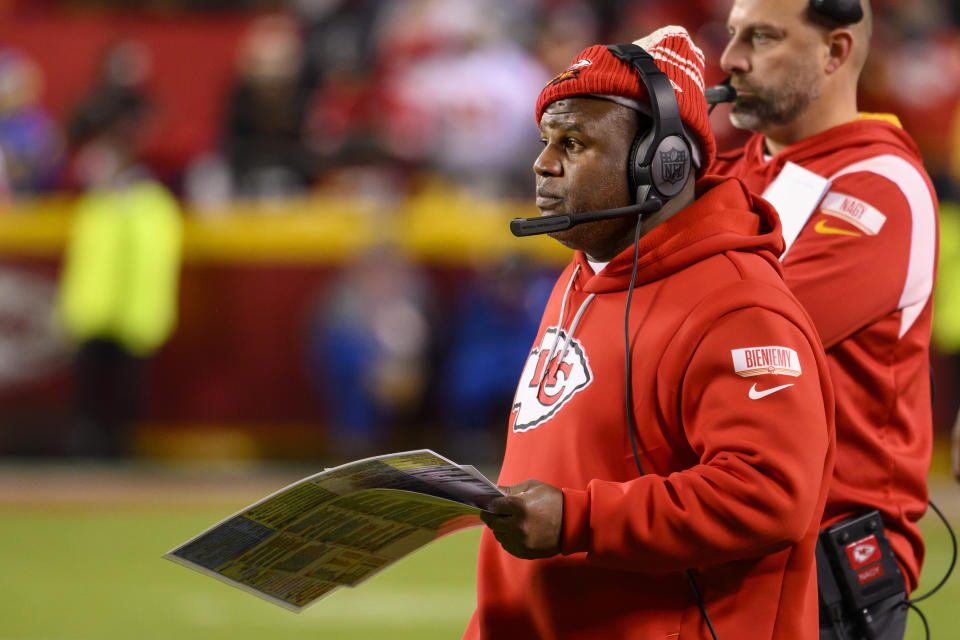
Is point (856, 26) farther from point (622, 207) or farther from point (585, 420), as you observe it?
point (585, 420)

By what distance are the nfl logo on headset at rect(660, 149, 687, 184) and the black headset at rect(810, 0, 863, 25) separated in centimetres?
77

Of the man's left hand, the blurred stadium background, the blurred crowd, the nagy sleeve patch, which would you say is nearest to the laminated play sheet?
the man's left hand

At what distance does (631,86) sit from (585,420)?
0.52m

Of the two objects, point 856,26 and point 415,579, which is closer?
point 856,26

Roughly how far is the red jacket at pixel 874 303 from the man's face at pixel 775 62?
9 cm

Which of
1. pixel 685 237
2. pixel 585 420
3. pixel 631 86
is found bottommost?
pixel 585 420

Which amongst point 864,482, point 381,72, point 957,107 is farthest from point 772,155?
point 957,107

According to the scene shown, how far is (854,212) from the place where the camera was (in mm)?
2574

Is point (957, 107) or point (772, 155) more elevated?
point (772, 155)

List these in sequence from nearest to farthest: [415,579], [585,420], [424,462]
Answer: [424,462] < [585,420] < [415,579]

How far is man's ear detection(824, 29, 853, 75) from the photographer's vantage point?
2713 mm

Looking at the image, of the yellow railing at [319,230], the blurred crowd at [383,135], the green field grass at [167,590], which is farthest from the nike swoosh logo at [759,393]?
the yellow railing at [319,230]

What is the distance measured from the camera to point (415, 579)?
22.1ft

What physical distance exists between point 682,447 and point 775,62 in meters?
1.03
